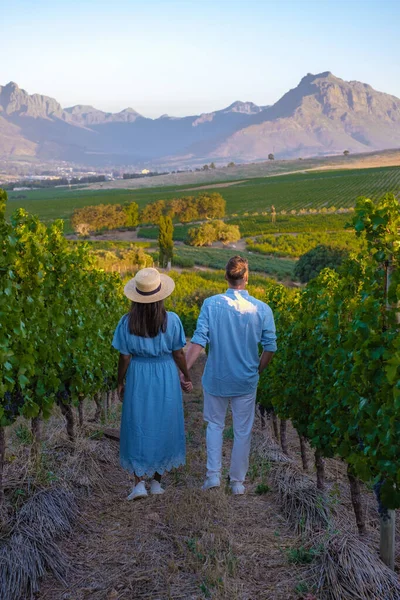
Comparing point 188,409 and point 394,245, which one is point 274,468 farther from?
point 188,409

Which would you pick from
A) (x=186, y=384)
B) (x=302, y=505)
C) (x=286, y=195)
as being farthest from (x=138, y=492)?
(x=286, y=195)

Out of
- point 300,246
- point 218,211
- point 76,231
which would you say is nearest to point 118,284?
point 300,246

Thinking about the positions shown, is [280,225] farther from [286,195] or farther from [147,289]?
[147,289]

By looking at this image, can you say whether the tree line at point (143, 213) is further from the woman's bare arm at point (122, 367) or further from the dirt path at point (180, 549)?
the dirt path at point (180, 549)

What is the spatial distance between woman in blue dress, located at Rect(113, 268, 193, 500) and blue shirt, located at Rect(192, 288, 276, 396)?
29 centimetres

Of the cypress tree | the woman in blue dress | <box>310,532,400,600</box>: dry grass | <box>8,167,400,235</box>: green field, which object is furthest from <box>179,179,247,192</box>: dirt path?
<box>310,532,400,600</box>: dry grass

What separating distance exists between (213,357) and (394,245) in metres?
1.90

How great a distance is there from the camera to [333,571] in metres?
3.88

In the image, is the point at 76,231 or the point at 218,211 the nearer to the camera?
the point at 76,231

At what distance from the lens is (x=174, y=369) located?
5.23 meters

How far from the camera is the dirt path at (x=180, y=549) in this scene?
12.8 ft

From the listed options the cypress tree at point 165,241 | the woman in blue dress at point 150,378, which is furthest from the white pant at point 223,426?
the cypress tree at point 165,241

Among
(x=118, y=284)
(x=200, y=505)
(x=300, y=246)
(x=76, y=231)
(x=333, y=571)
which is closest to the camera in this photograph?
(x=333, y=571)

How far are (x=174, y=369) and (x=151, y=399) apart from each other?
315 mm
